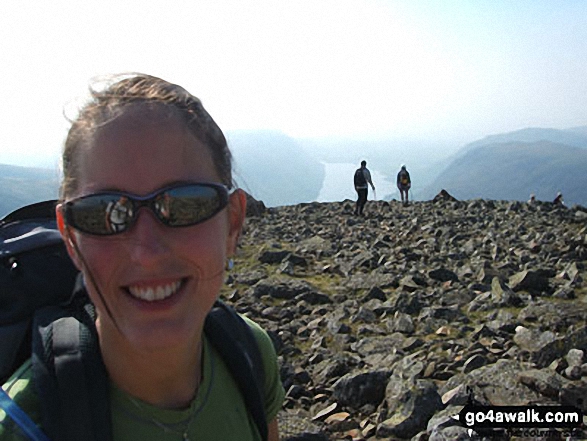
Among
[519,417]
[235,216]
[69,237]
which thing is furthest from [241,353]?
[519,417]

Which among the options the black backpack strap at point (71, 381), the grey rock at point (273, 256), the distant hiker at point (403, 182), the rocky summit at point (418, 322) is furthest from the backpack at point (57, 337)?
the distant hiker at point (403, 182)

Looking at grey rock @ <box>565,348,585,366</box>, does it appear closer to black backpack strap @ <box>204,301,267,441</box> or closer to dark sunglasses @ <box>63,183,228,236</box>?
black backpack strap @ <box>204,301,267,441</box>

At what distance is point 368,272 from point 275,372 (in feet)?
34.7

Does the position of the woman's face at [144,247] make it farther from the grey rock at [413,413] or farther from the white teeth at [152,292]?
the grey rock at [413,413]

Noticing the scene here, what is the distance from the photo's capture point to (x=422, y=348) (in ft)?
26.2

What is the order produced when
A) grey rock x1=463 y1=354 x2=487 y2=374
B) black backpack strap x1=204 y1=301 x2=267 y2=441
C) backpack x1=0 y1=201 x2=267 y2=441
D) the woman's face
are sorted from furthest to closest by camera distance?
grey rock x1=463 y1=354 x2=487 y2=374 → black backpack strap x1=204 y1=301 x2=267 y2=441 → the woman's face → backpack x1=0 y1=201 x2=267 y2=441

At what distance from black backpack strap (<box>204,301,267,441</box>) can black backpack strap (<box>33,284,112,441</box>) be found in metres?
0.79

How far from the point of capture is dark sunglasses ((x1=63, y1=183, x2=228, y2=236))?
7.34ft

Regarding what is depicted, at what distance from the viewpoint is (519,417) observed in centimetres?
550

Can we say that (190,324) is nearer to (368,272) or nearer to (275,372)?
(275,372)

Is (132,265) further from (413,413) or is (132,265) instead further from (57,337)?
(413,413)

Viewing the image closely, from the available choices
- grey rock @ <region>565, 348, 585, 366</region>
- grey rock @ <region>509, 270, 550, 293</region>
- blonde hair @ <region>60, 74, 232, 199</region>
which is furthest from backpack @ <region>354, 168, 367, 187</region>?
blonde hair @ <region>60, 74, 232, 199</region>

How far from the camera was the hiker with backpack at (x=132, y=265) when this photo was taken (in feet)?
7.29

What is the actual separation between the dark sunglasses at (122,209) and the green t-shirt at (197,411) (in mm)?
699
